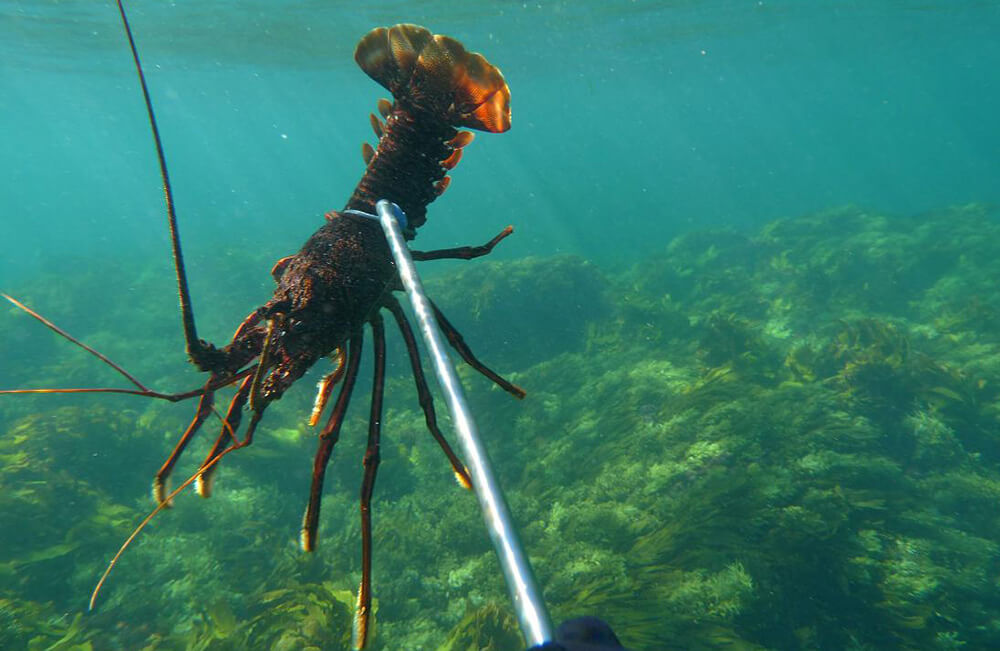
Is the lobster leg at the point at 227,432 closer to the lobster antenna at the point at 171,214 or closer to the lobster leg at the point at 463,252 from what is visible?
the lobster antenna at the point at 171,214

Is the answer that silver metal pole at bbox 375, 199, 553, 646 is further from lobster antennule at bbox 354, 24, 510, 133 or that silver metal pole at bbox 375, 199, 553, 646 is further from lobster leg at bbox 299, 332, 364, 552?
lobster antennule at bbox 354, 24, 510, 133

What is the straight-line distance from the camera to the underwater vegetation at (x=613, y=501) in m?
4.12

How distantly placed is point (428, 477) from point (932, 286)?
1387 cm

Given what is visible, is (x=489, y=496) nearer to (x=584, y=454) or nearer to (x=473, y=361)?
(x=473, y=361)

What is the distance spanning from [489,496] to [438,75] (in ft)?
10.5

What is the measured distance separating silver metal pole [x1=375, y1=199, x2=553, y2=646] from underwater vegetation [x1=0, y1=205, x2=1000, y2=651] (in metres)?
3.80

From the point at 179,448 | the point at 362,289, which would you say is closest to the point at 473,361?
the point at 362,289

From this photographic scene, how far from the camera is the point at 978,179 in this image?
153 feet

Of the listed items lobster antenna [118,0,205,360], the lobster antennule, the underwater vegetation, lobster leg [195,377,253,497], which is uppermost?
the lobster antennule

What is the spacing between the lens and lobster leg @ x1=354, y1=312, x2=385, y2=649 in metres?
2.01

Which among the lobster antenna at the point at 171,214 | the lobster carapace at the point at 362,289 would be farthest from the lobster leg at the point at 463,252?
the lobster antenna at the point at 171,214

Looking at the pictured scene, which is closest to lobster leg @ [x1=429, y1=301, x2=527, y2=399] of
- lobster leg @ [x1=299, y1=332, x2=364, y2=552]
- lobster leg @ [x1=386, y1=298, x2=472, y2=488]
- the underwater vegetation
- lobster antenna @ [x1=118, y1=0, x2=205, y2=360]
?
lobster leg @ [x1=386, y1=298, x2=472, y2=488]

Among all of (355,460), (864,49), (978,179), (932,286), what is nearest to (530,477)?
(355,460)

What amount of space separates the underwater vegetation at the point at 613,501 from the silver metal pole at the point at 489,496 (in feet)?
12.5
